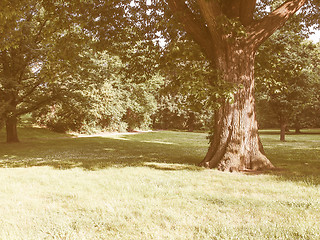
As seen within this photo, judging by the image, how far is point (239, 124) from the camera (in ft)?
30.2

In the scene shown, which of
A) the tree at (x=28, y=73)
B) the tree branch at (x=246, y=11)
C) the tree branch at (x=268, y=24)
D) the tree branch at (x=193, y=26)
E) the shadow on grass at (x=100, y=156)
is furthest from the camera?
the tree at (x=28, y=73)

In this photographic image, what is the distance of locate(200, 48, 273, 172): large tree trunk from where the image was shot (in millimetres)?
9125

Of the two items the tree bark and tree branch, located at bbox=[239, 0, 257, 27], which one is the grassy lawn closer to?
the tree bark

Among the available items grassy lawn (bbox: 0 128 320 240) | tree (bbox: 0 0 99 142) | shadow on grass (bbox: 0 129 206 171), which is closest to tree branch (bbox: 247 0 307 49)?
grassy lawn (bbox: 0 128 320 240)

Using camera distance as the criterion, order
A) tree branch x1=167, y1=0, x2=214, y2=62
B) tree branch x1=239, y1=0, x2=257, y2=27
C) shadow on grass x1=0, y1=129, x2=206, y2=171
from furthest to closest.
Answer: shadow on grass x1=0, y1=129, x2=206, y2=171
tree branch x1=167, y1=0, x2=214, y2=62
tree branch x1=239, y1=0, x2=257, y2=27

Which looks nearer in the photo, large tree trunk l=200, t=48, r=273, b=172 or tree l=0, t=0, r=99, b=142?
large tree trunk l=200, t=48, r=273, b=172

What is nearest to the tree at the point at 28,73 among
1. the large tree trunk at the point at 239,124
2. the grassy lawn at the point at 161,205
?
the large tree trunk at the point at 239,124

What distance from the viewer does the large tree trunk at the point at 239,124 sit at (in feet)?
29.9

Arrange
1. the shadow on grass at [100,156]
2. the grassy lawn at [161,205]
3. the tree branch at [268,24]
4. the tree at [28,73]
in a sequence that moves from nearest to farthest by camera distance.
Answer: the grassy lawn at [161,205]
the tree branch at [268,24]
the shadow on grass at [100,156]
the tree at [28,73]

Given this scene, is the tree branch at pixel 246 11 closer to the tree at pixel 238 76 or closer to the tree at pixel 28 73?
the tree at pixel 238 76

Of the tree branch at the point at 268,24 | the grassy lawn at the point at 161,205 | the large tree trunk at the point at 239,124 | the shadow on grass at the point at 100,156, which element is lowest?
the shadow on grass at the point at 100,156

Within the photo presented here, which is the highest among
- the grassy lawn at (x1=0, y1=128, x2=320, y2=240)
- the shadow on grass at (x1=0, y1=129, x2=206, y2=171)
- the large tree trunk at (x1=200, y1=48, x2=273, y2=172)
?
the large tree trunk at (x1=200, y1=48, x2=273, y2=172)

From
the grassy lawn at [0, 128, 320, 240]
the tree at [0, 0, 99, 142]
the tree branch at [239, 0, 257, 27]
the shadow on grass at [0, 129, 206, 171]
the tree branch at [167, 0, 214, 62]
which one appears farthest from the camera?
the tree at [0, 0, 99, 142]

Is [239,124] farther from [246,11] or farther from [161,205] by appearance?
[161,205]
